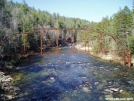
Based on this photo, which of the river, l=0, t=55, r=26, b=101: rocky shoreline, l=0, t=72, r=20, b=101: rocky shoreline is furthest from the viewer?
the river

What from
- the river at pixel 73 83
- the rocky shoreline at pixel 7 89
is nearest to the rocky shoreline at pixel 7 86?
the rocky shoreline at pixel 7 89

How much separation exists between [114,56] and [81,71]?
675 inches

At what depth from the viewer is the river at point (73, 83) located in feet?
84.0

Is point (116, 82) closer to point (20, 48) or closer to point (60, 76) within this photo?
point (60, 76)

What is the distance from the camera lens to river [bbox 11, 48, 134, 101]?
25.6m

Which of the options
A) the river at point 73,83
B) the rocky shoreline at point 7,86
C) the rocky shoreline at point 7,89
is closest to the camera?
the rocky shoreline at point 7,89

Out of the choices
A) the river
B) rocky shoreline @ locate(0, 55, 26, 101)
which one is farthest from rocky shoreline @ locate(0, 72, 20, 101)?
the river

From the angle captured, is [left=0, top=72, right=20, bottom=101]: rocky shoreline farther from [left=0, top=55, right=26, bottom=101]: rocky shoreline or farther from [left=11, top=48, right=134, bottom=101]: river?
[left=11, top=48, right=134, bottom=101]: river

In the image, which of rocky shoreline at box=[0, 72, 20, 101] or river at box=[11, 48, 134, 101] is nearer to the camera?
rocky shoreline at box=[0, 72, 20, 101]

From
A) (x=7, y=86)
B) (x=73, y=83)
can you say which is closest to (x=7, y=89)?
(x=7, y=86)

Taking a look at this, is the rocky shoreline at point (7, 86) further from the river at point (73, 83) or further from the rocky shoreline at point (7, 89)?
the river at point (73, 83)

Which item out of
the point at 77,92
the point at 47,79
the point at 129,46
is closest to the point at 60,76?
the point at 47,79

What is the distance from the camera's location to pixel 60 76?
3609 centimetres

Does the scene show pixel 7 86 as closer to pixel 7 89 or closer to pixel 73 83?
pixel 7 89
